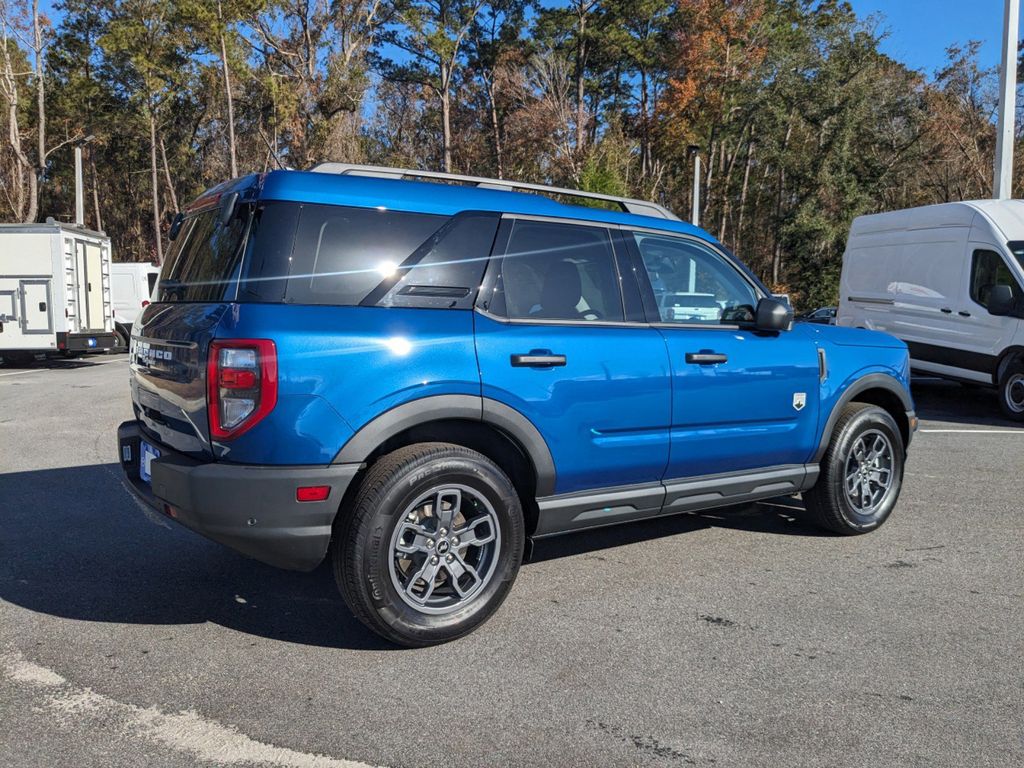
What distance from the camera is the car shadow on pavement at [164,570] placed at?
393 centimetres

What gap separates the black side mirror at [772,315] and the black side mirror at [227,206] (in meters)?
2.74

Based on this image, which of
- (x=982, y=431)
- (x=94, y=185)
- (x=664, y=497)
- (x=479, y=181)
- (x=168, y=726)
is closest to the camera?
(x=168, y=726)

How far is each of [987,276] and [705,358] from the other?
26.3 ft

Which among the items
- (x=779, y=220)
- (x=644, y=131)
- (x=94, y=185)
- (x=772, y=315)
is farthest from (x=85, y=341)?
(x=94, y=185)

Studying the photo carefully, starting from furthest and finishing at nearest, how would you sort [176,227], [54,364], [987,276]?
[54,364], [987,276], [176,227]

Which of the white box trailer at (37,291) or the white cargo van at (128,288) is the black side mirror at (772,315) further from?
the white cargo van at (128,288)

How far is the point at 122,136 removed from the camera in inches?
1861

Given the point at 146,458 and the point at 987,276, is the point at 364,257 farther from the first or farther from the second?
the point at 987,276

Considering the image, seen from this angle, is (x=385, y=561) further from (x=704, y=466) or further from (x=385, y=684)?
(x=704, y=466)

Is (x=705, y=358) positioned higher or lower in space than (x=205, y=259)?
lower

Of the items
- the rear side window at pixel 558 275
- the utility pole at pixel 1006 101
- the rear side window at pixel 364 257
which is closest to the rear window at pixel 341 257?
the rear side window at pixel 364 257

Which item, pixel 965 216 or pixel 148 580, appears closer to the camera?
pixel 148 580

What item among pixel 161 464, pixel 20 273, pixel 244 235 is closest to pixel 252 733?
pixel 161 464

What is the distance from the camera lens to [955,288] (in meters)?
11.1
